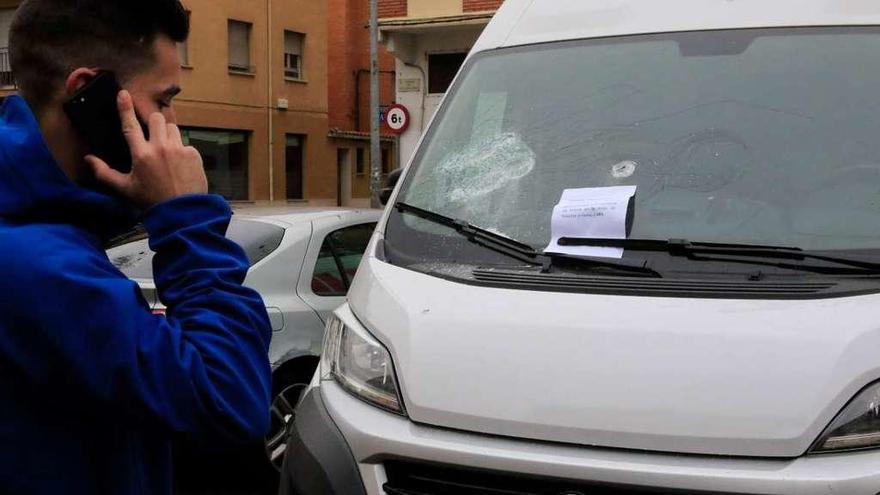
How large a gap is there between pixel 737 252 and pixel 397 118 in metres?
15.4

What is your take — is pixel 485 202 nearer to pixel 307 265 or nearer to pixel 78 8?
pixel 78 8

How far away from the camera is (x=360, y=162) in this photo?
3322 centimetres

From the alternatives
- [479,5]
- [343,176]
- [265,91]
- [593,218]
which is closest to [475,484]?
[593,218]

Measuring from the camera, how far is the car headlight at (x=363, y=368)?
245 cm

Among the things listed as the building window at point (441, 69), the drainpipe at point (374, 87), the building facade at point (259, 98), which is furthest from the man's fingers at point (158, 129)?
the building facade at point (259, 98)

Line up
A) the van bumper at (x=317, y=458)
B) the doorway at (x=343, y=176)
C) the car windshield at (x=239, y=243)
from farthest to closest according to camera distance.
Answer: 1. the doorway at (x=343, y=176)
2. the car windshield at (x=239, y=243)
3. the van bumper at (x=317, y=458)

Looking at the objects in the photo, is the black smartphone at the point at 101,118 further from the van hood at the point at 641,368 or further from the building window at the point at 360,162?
the building window at the point at 360,162

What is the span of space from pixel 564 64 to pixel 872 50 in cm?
103

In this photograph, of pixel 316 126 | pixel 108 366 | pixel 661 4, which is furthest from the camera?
pixel 316 126

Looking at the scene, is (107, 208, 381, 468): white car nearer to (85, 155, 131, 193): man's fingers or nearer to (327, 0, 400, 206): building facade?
(85, 155, 131, 193): man's fingers

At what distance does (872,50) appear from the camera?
2.91 metres

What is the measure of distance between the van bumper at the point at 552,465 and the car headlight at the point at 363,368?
0.11 ft

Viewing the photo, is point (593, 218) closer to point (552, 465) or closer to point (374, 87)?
point (552, 465)

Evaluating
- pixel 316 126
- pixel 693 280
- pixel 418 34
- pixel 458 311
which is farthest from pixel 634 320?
pixel 316 126
